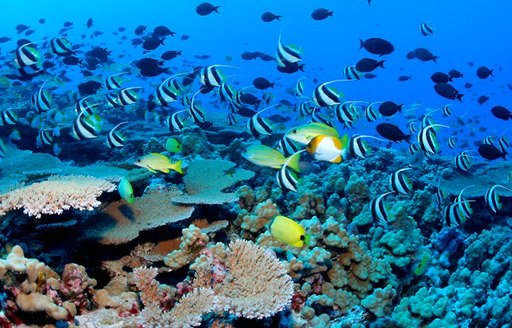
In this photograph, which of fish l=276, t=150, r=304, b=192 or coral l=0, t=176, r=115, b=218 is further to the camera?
fish l=276, t=150, r=304, b=192

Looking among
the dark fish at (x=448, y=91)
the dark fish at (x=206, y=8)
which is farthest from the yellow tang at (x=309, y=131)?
the dark fish at (x=206, y=8)

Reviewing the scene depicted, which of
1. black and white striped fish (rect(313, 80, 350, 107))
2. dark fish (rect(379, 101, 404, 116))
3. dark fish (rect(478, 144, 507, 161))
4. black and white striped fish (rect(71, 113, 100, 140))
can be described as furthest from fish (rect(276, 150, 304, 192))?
dark fish (rect(478, 144, 507, 161))

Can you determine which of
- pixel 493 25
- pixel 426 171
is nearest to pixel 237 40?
pixel 493 25

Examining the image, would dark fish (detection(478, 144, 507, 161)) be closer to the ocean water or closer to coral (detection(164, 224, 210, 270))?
the ocean water

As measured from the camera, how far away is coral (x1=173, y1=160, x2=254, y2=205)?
4430 millimetres

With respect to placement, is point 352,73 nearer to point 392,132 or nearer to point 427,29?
point 392,132

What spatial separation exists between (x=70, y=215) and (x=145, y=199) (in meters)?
0.92

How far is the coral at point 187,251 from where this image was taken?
364cm

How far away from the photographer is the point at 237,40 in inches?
4742

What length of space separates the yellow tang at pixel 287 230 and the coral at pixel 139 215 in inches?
46.3

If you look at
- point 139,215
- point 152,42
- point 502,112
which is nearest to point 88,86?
point 152,42

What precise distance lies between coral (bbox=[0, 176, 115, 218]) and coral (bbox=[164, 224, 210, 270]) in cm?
80

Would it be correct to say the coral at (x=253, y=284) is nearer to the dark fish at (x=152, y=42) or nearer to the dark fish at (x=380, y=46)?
the dark fish at (x=380, y=46)

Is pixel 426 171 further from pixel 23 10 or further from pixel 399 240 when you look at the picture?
pixel 23 10
